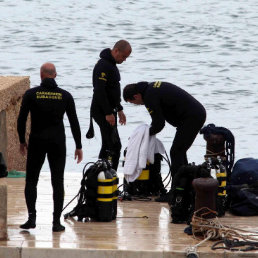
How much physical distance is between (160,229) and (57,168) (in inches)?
48.7

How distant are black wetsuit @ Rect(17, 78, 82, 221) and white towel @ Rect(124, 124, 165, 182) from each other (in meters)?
1.72

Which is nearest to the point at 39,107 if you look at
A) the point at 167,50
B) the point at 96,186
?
the point at 96,186

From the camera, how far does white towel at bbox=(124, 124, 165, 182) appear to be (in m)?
11.0

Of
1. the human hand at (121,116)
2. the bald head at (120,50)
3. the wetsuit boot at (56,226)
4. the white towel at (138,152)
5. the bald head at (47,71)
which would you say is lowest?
the wetsuit boot at (56,226)

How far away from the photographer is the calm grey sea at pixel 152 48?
2655cm

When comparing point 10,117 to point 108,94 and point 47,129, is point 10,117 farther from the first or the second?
point 47,129

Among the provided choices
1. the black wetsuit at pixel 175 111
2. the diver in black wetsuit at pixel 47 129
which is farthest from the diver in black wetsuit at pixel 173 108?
the diver in black wetsuit at pixel 47 129

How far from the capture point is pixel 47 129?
923cm

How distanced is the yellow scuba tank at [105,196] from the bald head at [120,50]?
1722 mm

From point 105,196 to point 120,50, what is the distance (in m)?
1.95

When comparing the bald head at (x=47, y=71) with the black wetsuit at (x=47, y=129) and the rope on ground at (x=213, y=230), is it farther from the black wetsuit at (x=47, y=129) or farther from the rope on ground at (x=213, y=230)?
the rope on ground at (x=213, y=230)

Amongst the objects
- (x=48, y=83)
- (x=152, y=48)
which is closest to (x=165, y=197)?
(x=48, y=83)

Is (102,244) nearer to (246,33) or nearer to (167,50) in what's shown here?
(167,50)

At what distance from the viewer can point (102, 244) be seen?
29.1 feet
